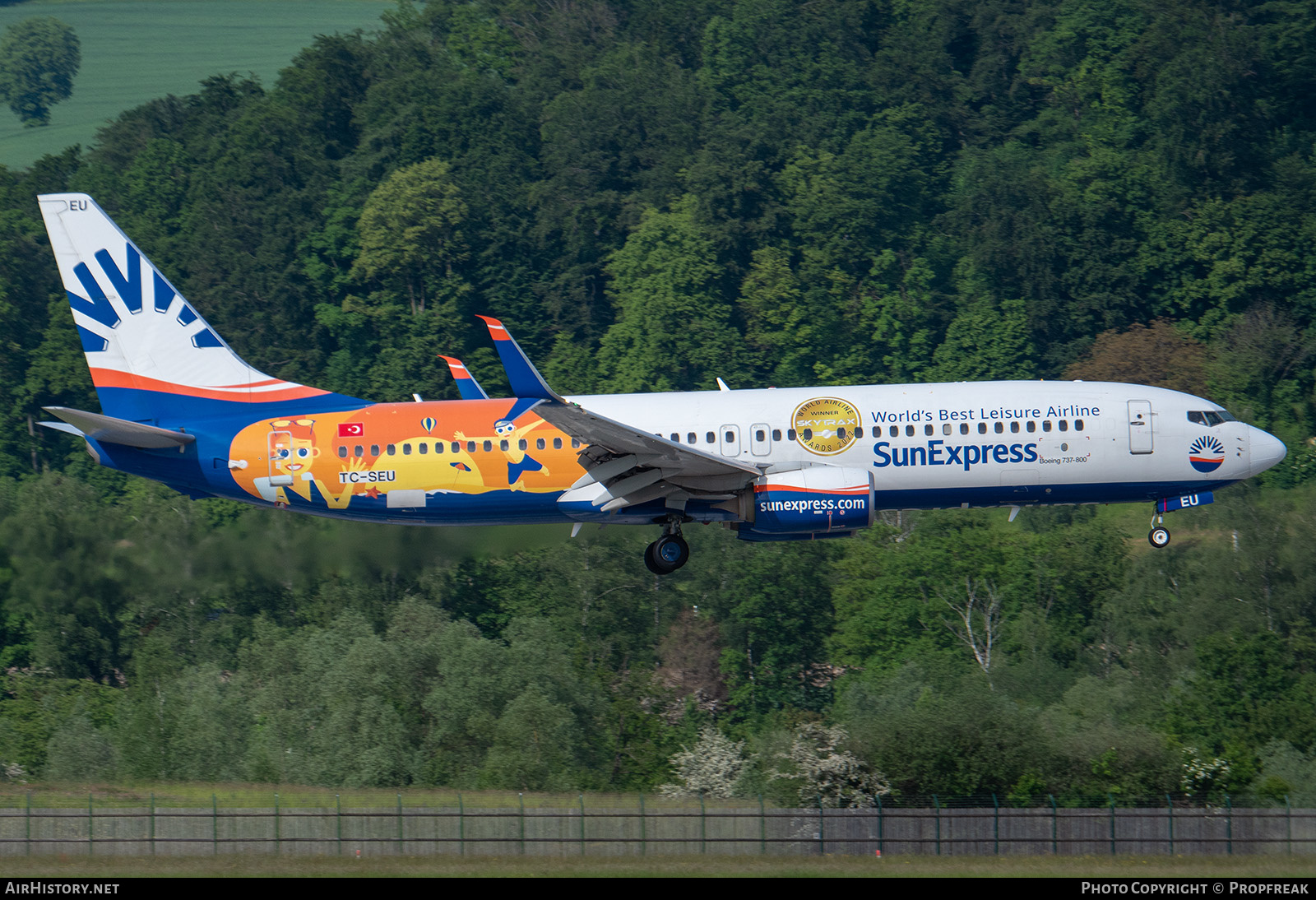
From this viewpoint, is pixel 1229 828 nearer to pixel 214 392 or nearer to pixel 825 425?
pixel 825 425

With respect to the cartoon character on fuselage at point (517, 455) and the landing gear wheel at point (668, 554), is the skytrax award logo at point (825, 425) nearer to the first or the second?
the landing gear wheel at point (668, 554)

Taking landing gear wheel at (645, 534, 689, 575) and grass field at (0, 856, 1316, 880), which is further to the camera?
landing gear wheel at (645, 534, 689, 575)

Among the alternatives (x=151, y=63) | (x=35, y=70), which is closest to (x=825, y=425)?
(x=35, y=70)

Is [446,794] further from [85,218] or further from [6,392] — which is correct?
[6,392]

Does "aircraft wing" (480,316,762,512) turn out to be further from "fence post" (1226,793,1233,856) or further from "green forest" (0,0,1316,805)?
"fence post" (1226,793,1233,856)

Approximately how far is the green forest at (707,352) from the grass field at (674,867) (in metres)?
10.4

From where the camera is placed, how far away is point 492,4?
157125mm

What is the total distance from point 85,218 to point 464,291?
69.8 metres

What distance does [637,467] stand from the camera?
4550 cm

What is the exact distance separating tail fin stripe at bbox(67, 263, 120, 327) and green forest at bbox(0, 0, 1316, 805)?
13.3 meters

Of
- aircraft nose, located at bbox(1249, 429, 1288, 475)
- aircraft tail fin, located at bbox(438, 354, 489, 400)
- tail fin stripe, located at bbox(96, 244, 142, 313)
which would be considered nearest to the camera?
aircraft tail fin, located at bbox(438, 354, 489, 400)

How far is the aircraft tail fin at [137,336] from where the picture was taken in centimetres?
4828

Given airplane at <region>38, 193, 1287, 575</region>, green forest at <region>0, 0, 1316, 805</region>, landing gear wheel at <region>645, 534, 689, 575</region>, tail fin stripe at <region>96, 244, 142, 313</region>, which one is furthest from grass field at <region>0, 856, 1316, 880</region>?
tail fin stripe at <region>96, 244, 142, 313</region>

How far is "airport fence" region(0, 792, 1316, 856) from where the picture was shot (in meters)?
45.8
